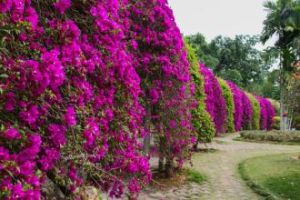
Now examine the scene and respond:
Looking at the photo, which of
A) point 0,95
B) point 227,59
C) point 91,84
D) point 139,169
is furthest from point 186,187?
point 227,59

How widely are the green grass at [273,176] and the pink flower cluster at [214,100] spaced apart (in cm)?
364

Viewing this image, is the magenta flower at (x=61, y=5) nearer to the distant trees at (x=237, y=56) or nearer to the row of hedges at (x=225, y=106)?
the row of hedges at (x=225, y=106)

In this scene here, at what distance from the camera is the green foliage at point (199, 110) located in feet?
40.4

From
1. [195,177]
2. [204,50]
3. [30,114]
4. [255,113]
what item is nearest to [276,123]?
[255,113]

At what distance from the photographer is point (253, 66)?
53.7m

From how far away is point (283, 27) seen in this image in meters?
32.2

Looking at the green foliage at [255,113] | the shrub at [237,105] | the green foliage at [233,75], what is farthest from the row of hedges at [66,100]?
the green foliage at [233,75]

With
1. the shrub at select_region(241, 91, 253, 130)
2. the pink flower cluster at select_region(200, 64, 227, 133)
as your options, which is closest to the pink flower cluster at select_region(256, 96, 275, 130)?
the shrub at select_region(241, 91, 253, 130)

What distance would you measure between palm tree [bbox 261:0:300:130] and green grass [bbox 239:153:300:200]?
1733 cm

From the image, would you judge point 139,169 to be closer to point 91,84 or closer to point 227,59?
point 91,84

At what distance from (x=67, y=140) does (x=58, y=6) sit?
1.10 meters

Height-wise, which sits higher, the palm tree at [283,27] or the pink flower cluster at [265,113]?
the palm tree at [283,27]

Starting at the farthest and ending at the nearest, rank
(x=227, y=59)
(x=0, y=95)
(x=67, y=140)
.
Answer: (x=227, y=59), (x=67, y=140), (x=0, y=95)

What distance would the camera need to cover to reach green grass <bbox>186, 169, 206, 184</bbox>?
974 centimetres
